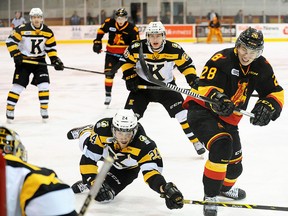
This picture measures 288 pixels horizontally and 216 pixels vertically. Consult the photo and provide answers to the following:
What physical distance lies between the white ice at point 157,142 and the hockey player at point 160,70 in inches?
16.1

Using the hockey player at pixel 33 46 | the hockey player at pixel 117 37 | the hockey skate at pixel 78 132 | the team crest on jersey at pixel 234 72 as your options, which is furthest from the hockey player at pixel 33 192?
the hockey player at pixel 117 37

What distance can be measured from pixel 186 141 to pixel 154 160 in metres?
2.09

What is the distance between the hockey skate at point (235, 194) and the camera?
12.5 feet

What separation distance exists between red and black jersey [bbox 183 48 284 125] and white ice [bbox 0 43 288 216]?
620mm

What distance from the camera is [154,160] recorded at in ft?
11.4

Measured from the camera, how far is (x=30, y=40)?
6.18 metres

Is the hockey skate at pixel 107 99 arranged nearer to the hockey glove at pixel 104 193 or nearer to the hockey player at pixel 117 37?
the hockey player at pixel 117 37

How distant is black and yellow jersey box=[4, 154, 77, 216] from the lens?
4.84 ft

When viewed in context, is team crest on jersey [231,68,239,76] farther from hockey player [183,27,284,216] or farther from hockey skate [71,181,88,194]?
hockey skate [71,181,88,194]

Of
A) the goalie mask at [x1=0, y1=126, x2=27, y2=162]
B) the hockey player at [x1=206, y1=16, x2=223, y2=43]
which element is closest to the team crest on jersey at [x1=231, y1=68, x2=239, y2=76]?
the goalie mask at [x1=0, y1=126, x2=27, y2=162]

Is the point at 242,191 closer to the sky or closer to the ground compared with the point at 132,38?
closer to the ground

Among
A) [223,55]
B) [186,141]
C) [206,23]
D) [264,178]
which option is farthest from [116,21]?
[206,23]

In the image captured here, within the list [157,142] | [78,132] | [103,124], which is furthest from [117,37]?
[103,124]

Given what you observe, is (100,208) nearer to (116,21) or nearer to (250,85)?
(250,85)
